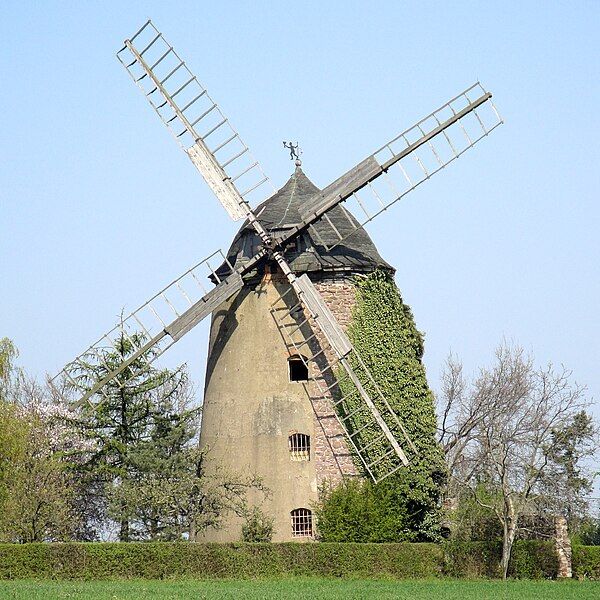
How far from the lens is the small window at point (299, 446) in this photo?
29156mm

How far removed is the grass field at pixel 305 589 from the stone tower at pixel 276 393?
2800 millimetres

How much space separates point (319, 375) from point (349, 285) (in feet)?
7.79

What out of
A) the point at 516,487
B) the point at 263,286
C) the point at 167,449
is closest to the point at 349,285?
the point at 263,286

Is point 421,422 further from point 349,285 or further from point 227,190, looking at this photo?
point 227,190

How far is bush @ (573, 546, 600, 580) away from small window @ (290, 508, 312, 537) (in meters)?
7.21

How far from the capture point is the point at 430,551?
1115 inches

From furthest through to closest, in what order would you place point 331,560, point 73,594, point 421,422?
point 421,422
point 331,560
point 73,594

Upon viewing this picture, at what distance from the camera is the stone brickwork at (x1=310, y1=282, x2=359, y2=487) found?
28859mm

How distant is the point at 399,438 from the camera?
28750 mm

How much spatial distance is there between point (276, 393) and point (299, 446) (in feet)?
4.73

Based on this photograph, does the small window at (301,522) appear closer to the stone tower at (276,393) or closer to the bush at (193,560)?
the stone tower at (276,393)

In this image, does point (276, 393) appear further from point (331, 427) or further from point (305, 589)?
point (305, 589)

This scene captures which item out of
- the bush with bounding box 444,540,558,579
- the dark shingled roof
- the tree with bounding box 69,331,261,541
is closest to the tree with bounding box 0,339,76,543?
the tree with bounding box 69,331,261,541

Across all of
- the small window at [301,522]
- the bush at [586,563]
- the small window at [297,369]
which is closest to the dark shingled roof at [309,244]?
the small window at [297,369]
